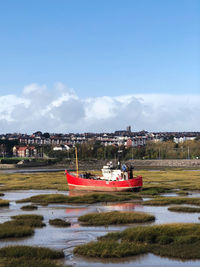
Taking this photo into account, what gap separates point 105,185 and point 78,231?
28773mm

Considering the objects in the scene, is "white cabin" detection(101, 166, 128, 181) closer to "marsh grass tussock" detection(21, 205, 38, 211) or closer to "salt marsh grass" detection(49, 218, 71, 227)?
"marsh grass tussock" detection(21, 205, 38, 211)

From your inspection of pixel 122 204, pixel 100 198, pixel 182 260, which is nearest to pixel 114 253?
pixel 182 260

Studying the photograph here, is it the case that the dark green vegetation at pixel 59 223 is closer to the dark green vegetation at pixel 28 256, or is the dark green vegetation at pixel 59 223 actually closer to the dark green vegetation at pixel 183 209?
the dark green vegetation at pixel 28 256

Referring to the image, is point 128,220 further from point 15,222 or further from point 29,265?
point 29,265

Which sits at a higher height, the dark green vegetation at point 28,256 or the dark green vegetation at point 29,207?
the dark green vegetation at point 29,207

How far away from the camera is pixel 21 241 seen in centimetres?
3122

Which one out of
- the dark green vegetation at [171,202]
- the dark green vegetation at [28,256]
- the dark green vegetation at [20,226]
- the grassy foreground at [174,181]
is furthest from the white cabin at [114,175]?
the dark green vegetation at [28,256]

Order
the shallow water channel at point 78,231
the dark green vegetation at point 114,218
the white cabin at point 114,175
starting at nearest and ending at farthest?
the shallow water channel at point 78,231 < the dark green vegetation at point 114,218 < the white cabin at point 114,175

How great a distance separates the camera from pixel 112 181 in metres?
63.0

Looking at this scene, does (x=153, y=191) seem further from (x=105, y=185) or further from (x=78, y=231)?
(x=78, y=231)

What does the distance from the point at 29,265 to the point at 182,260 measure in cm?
815

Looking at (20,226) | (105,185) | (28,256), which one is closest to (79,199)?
(105,185)

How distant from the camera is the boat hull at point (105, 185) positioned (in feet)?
202

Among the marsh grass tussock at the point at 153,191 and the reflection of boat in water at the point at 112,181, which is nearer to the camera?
the marsh grass tussock at the point at 153,191
